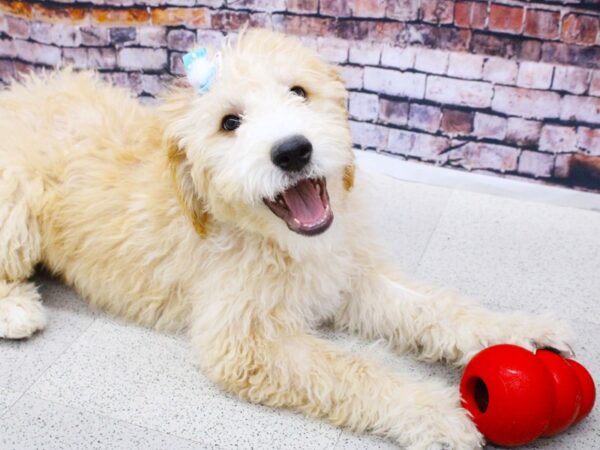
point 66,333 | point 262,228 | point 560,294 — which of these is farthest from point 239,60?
point 560,294

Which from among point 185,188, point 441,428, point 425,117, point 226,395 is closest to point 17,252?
point 185,188

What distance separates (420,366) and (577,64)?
1.46 metres

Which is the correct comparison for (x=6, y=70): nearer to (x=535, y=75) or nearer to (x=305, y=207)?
(x=305, y=207)

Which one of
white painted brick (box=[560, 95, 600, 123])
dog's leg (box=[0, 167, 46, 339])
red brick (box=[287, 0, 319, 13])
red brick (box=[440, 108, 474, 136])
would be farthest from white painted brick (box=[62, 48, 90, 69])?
white painted brick (box=[560, 95, 600, 123])

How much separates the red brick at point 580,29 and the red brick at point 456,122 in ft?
1.67

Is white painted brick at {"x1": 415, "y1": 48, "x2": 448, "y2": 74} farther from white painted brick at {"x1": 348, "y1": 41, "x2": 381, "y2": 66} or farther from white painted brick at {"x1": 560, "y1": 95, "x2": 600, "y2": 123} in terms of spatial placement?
white painted brick at {"x1": 560, "y1": 95, "x2": 600, "y2": 123}

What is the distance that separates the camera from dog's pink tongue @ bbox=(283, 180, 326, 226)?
1.77 metres

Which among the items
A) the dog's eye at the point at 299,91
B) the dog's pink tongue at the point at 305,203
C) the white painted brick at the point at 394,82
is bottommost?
the dog's pink tongue at the point at 305,203

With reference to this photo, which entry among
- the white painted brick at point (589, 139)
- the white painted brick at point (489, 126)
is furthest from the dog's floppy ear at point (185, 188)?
the white painted brick at point (589, 139)

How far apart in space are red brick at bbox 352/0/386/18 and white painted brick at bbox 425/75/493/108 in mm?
363

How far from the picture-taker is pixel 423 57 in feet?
9.43

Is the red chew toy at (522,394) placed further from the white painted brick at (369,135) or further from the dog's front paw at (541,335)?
the white painted brick at (369,135)

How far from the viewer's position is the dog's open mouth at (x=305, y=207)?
1.76 meters

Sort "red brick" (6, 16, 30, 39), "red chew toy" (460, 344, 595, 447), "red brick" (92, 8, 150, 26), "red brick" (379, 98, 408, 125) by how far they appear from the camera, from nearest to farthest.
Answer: "red chew toy" (460, 344, 595, 447) < "red brick" (379, 98, 408, 125) < "red brick" (92, 8, 150, 26) < "red brick" (6, 16, 30, 39)
